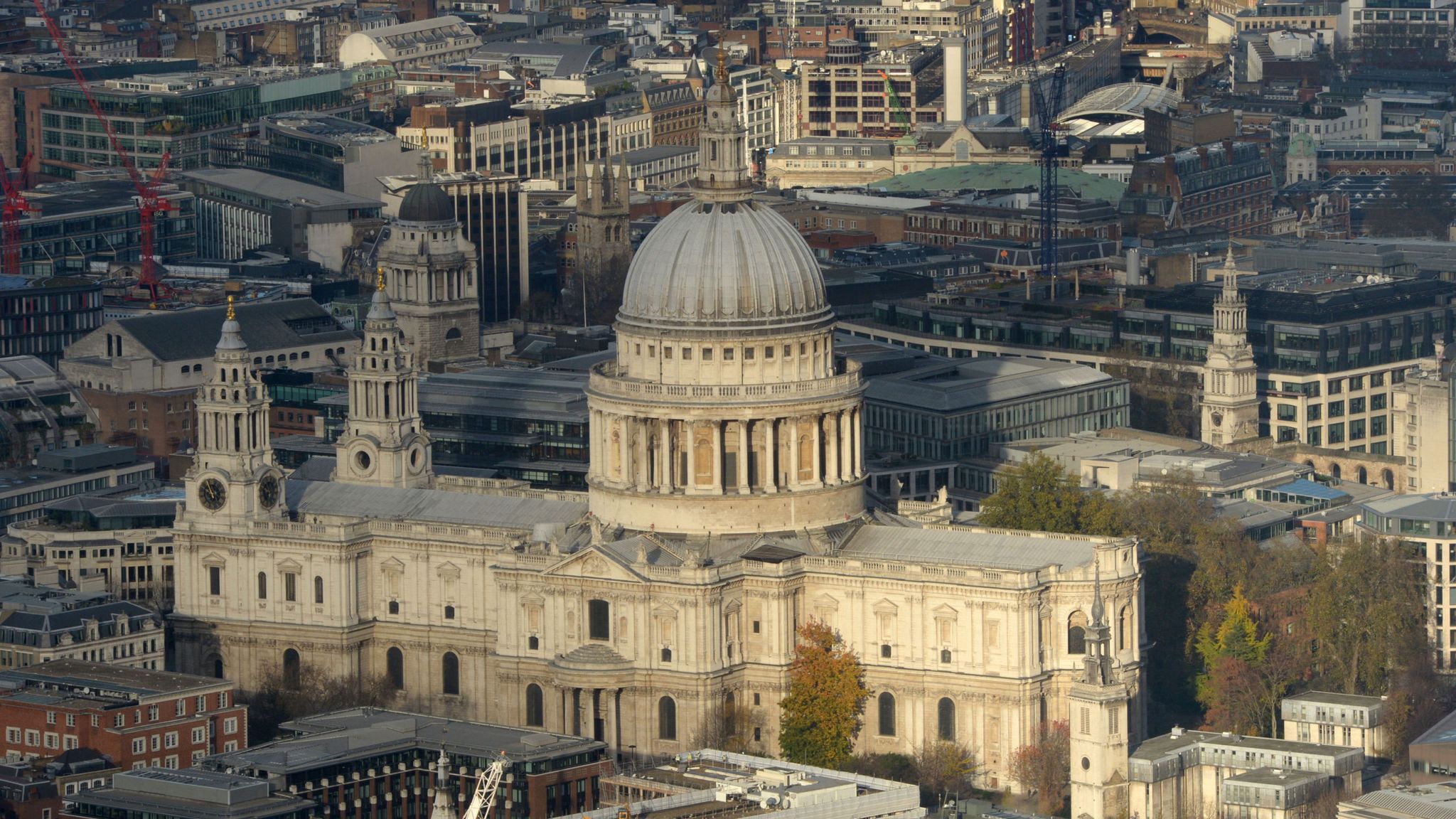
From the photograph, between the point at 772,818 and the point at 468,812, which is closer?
the point at 468,812

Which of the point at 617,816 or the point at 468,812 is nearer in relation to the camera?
the point at 468,812

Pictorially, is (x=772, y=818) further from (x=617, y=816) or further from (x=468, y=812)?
(x=468, y=812)

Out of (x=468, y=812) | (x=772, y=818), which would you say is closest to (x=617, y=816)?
(x=772, y=818)
